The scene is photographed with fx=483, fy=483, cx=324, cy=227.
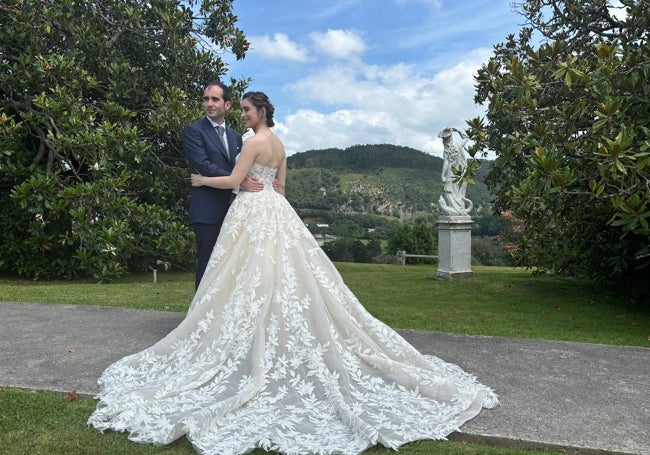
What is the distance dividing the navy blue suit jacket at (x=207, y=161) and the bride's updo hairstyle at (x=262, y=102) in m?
0.58

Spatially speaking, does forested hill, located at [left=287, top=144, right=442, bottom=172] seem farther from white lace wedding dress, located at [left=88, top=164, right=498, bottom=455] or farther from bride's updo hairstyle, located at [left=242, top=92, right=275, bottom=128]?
white lace wedding dress, located at [left=88, top=164, right=498, bottom=455]

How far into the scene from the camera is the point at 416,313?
730cm

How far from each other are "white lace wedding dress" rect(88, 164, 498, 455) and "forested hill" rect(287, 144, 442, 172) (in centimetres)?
4449

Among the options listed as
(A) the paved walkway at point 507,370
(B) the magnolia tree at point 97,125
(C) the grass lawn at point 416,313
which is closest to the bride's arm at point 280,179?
(A) the paved walkway at point 507,370

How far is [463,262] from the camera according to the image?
12.1m

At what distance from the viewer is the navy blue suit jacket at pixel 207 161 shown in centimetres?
409

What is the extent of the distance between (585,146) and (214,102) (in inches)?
191

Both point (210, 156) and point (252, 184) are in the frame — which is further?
point (210, 156)

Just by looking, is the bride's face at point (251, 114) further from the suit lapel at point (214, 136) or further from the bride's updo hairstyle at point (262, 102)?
the suit lapel at point (214, 136)

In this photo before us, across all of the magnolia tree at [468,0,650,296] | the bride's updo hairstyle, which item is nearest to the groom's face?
the bride's updo hairstyle

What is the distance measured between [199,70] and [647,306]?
1115cm

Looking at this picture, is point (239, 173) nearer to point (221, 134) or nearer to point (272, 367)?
point (221, 134)

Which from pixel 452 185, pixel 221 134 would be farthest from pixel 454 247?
pixel 221 134

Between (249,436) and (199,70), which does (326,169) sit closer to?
(199,70)
